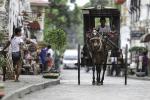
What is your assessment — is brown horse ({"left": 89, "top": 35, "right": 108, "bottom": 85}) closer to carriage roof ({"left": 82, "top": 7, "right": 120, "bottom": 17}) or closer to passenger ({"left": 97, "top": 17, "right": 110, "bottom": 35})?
passenger ({"left": 97, "top": 17, "right": 110, "bottom": 35})

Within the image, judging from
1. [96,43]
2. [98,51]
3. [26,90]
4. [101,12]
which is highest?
[101,12]

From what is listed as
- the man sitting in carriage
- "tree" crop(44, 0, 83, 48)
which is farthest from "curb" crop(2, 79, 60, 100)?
"tree" crop(44, 0, 83, 48)

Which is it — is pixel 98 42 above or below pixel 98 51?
above

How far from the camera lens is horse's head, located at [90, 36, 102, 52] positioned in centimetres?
2314

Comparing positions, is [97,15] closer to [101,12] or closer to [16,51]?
[101,12]

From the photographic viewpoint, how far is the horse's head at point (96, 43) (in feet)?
75.9

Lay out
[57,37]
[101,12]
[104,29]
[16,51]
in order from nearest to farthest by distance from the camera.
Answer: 1. [16,51]
2. [104,29]
3. [101,12]
4. [57,37]

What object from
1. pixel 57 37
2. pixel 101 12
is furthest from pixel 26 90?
pixel 57 37

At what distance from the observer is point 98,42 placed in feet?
Result: 76.2

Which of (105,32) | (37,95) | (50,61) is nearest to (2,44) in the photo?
(105,32)

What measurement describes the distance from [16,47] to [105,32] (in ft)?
12.5

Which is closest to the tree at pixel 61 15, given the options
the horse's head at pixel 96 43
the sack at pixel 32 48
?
the sack at pixel 32 48

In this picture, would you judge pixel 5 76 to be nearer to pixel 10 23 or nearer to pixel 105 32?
pixel 105 32

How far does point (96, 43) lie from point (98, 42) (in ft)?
0.26
